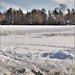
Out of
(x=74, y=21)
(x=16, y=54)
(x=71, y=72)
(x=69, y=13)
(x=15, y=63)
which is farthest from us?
(x=69, y=13)

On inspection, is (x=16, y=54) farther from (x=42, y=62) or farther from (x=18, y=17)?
(x=18, y=17)

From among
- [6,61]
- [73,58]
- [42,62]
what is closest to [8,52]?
[6,61]

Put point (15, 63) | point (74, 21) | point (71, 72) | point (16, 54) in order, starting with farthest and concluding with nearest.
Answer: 1. point (74, 21)
2. point (16, 54)
3. point (15, 63)
4. point (71, 72)

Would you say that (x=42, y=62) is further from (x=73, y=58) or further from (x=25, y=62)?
(x=73, y=58)

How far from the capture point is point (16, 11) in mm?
91875

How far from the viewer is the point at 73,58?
793 cm

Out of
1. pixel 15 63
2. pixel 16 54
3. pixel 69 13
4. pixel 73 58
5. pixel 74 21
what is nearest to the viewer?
pixel 15 63

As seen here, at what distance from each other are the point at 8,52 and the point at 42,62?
84.7 inches

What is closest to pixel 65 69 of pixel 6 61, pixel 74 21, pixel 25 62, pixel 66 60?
pixel 66 60

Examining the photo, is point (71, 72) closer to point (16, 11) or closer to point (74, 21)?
point (74, 21)

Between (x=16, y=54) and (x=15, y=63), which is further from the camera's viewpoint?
(x=16, y=54)

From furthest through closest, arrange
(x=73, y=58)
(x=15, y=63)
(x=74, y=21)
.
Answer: (x=74, y=21) → (x=73, y=58) → (x=15, y=63)

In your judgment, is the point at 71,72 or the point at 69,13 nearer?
the point at 71,72

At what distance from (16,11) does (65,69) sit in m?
86.3
